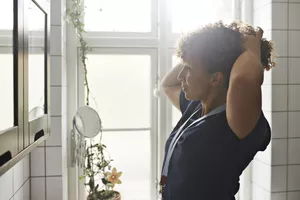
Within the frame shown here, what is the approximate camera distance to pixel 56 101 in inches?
51.9

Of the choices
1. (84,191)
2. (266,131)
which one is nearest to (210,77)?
(266,131)

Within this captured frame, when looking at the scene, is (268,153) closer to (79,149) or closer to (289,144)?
(289,144)

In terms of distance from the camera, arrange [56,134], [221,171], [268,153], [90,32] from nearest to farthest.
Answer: [221,171]
[56,134]
[268,153]
[90,32]

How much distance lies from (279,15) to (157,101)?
2.26 feet

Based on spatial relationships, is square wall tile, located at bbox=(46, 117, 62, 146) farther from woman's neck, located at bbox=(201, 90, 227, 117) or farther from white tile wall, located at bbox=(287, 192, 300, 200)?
white tile wall, located at bbox=(287, 192, 300, 200)

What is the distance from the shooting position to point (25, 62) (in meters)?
0.67

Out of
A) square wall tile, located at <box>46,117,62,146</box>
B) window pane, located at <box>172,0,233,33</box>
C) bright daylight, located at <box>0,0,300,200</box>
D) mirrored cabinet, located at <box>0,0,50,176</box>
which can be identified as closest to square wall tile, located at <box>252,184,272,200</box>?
bright daylight, located at <box>0,0,300,200</box>

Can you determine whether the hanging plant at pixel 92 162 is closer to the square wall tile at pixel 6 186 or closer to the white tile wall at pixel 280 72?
the square wall tile at pixel 6 186

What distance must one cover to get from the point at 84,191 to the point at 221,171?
91 centimetres

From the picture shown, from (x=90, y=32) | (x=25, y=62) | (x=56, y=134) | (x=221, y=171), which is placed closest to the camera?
(x=25, y=62)

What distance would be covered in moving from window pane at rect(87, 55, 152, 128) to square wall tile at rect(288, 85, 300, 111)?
0.66 m

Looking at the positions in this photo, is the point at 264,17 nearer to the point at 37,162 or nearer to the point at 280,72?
the point at 280,72

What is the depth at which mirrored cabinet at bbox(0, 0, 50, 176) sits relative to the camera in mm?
558

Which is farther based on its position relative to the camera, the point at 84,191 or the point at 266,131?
the point at 84,191
